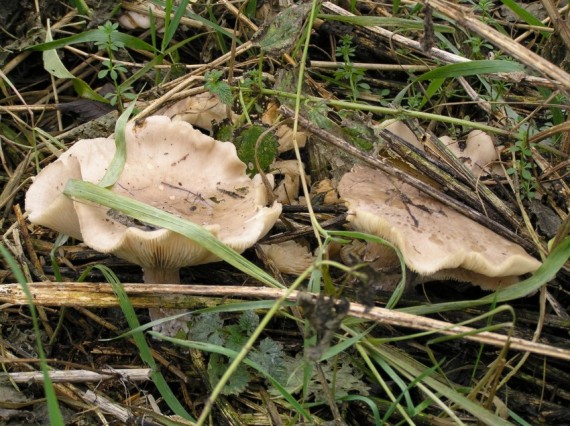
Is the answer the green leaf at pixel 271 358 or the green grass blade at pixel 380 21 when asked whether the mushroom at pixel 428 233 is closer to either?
the green leaf at pixel 271 358

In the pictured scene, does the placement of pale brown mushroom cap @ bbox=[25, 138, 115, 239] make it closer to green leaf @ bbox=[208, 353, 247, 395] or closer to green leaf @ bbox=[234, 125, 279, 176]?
green leaf @ bbox=[234, 125, 279, 176]

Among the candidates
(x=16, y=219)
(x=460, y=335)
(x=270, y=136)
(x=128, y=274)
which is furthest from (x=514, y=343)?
(x=16, y=219)

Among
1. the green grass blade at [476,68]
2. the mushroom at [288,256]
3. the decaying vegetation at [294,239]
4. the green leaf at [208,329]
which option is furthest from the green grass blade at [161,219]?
the green grass blade at [476,68]

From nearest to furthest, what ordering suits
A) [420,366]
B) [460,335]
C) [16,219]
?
1. [460,335]
2. [420,366]
3. [16,219]

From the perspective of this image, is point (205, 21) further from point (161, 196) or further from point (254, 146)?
point (161, 196)

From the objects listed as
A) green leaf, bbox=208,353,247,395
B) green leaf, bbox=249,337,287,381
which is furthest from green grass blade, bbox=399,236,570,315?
green leaf, bbox=208,353,247,395

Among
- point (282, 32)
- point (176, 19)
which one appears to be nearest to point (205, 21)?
point (176, 19)

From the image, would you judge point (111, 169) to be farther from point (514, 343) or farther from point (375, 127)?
point (514, 343)

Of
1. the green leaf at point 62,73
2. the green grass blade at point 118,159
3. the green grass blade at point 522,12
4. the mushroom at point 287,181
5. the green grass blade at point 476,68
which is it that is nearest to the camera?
the green grass blade at point 118,159
